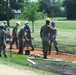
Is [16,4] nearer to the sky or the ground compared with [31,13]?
nearer to the ground

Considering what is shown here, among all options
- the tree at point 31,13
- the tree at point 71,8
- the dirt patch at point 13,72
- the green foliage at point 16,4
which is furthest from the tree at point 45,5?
the dirt patch at point 13,72

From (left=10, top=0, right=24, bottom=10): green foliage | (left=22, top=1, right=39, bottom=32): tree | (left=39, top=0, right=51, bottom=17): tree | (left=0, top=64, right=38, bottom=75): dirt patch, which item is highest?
(left=0, top=64, right=38, bottom=75): dirt patch

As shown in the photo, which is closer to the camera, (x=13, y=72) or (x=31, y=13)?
(x=13, y=72)

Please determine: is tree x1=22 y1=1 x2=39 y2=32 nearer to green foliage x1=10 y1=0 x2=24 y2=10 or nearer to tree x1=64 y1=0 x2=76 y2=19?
green foliage x1=10 y1=0 x2=24 y2=10

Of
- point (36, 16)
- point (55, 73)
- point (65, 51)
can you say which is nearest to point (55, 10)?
point (36, 16)

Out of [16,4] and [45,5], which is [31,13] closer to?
[16,4]

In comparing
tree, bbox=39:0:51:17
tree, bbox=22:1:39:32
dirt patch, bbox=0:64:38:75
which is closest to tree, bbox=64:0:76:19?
tree, bbox=39:0:51:17

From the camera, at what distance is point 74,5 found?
9238cm

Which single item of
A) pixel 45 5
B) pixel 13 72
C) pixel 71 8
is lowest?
pixel 45 5

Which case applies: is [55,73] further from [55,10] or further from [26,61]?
[55,10]

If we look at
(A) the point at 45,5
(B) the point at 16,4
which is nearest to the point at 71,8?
(A) the point at 45,5

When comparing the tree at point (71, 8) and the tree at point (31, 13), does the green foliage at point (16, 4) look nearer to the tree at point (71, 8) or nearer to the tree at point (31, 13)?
the tree at point (31, 13)

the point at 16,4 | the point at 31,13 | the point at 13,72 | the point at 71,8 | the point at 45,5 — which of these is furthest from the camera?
the point at 45,5

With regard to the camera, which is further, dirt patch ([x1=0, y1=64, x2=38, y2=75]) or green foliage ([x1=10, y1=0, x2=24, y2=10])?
green foliage ([x1=10, y1=0, x2=24, y2=10])
